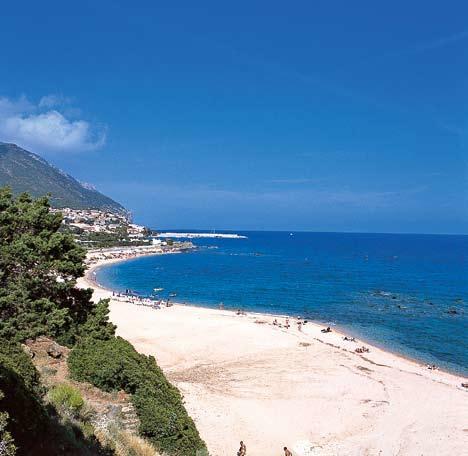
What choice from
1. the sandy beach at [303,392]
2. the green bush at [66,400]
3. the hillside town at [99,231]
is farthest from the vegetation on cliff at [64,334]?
the hillside town at [99,231]

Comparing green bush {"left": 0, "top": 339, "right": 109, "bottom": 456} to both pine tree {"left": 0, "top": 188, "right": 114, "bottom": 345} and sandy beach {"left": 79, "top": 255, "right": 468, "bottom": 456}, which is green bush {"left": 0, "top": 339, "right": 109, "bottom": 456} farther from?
sandy beach {"left": 79, "top": 255, "right": 468, "bottom": 456}

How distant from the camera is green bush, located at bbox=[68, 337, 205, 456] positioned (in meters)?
11.8

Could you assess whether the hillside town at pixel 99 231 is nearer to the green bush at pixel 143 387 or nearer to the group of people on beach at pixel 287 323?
the group of people on beach at pixel 287 323

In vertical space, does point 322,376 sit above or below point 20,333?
below

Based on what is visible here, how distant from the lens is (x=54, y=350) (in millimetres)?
14672

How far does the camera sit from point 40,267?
1569 cm

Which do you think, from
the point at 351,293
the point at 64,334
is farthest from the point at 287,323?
the point at 64,334

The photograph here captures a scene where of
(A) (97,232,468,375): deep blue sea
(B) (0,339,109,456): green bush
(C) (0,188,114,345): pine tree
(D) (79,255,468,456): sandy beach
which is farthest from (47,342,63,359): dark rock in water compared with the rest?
(A) (97,232,468,375): deep blue sea

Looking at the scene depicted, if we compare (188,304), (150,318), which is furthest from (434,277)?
(150,318)

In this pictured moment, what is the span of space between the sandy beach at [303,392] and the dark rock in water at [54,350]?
578cm

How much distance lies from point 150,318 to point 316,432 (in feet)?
77.6

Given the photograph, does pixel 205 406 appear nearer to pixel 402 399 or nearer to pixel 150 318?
pixel 402 399

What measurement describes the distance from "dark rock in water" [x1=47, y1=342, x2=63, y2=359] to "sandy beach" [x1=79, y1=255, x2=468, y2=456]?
5.78m

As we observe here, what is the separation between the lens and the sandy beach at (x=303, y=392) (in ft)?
54.6
